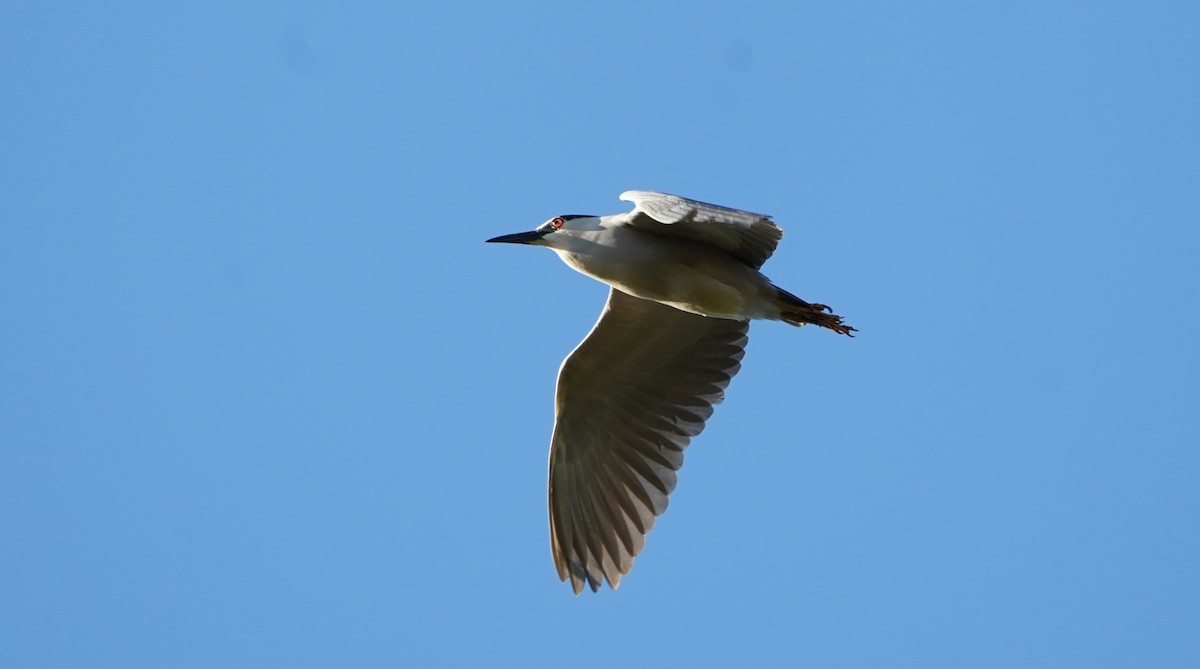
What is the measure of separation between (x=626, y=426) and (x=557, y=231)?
5.05 ft

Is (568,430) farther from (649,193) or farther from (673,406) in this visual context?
(649,193)

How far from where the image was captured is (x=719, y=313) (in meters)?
8.05

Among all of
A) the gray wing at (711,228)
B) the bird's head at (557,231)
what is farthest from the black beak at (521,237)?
the gray wing at (711,228)

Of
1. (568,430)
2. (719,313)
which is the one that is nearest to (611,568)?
(568,430)

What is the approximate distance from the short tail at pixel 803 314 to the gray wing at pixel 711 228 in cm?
29

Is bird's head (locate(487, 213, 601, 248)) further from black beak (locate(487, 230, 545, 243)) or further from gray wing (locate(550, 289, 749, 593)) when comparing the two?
gray wing (locate(550, 289, 749, 593))

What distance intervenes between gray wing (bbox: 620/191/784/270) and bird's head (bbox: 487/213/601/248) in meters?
0.31

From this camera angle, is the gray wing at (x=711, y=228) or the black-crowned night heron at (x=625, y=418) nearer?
the gray wing at (x=711, y=228)

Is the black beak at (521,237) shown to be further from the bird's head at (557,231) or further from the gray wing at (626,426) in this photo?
the gray wing at (626,426)

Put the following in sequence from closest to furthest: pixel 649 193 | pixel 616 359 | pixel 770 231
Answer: pixel 649 193
pixel 770 231
pixel 616 359

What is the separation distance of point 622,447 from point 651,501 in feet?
1.38

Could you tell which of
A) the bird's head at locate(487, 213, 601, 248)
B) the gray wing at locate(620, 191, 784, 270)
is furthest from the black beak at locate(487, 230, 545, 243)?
the gray wing at locate(620, 191, 784, 270)

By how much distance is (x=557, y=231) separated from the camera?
8258 millimetres

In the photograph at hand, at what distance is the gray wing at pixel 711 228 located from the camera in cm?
683
